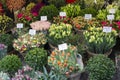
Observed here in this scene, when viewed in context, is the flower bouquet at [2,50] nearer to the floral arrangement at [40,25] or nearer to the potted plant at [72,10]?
the floral arrangement at [40,25]

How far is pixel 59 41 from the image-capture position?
11.1 ft

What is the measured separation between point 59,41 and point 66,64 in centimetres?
63

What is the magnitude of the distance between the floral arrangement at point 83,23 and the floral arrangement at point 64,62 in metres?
0.69

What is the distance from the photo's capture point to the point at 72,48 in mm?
3068

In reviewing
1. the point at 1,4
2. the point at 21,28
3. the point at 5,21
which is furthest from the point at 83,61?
the point at 1,4

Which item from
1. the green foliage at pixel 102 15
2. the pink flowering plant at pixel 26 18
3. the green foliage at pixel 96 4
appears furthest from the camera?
the green foliage at pixel 96 4

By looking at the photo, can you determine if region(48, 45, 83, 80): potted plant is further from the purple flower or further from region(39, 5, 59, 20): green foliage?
the purple flower

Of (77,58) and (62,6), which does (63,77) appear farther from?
(62,6)

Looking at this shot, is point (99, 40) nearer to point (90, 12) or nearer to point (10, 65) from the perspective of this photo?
point (90, 12)

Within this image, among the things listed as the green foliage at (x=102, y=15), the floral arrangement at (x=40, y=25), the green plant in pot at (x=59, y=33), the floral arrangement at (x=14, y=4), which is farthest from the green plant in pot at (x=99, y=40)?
the floral arrangement at (x=14, y=4)

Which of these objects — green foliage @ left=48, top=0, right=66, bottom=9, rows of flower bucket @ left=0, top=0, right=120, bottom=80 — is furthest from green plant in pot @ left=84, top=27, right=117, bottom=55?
green foliage @ left=48, top=0, right=66, bottom=9

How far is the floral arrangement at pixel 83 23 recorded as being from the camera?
11.8ft

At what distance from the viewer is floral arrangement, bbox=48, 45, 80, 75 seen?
9.18ft

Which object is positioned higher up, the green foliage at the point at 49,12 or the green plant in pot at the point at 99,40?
the green foliage at the point at 49,12
